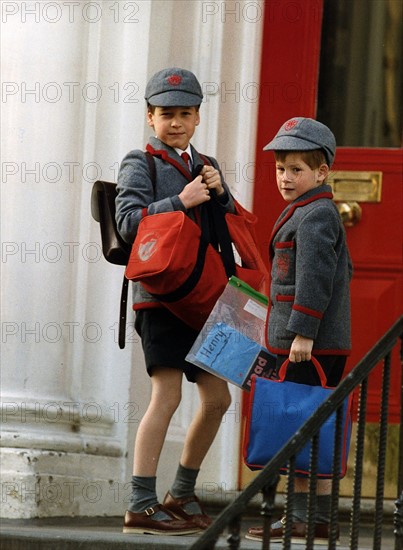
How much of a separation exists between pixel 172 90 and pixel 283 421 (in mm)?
1334

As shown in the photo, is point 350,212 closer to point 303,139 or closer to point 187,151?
point 187,151

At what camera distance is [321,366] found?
4.80 meters

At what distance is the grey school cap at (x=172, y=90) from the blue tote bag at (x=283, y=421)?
1.13 meters

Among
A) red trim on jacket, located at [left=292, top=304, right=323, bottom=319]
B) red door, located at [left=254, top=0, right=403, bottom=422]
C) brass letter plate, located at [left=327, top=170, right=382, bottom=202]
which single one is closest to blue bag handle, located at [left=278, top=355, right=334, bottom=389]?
red trim on jacket, located at [left=292, top=304, right=323, bottom=319]

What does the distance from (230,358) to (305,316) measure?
1.22 feet

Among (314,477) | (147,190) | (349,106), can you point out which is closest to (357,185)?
(349,106)

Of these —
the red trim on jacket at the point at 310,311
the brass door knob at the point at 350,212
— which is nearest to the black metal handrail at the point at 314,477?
the red trim on jacket at the point at 310,311

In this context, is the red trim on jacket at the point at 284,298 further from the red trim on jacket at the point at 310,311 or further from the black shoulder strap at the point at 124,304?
the black shoulder strap at the point at 124,304

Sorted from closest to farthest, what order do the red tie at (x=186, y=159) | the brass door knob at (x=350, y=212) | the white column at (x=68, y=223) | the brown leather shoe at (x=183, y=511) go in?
the brown leather shoe at (x=183, y=511) < the red tie at (x=186, y=159) < the white column at (x=68, y=223) < the brass door knob at (x=350, y=212)

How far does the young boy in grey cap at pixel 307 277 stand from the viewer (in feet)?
15.4

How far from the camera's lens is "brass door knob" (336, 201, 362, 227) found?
20.6 ft

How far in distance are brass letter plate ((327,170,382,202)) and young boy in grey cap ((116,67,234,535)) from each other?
124cm

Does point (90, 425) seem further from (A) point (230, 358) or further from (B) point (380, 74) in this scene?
(B) point (380, 74)

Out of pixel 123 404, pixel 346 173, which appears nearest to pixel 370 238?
pixel 346 173
